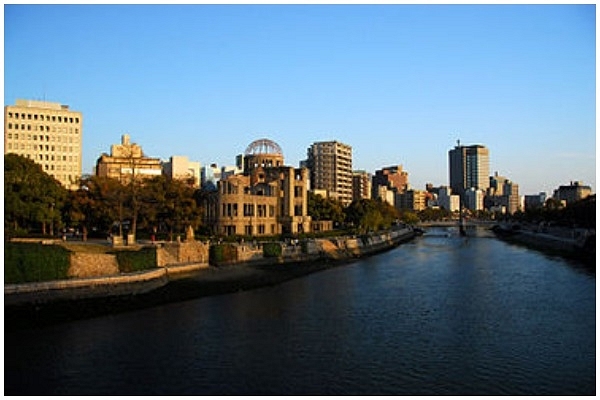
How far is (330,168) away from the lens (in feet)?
518

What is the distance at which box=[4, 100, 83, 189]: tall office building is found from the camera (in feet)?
340

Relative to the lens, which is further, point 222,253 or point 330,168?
point 330,168

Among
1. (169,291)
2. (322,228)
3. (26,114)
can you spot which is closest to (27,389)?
(169,291)

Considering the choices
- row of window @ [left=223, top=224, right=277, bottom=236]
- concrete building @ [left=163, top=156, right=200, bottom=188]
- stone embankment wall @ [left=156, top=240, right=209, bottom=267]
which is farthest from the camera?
concrete building @ [left=163, top=156, right=200, bottom=188]

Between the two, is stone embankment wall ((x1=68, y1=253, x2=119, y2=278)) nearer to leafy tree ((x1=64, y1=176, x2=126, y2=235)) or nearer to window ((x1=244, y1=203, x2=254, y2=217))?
leafy tree ((x1=64, y1=176, x2=126, y2=235))

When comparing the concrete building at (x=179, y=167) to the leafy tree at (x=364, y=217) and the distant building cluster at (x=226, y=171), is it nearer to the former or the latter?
the distant building cluster at (x=226, y=171)

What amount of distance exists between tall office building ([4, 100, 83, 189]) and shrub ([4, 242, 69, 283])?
74.4m

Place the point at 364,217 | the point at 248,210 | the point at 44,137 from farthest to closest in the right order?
Result: the point at 44,137, the point at 364,217, the point at 248,210

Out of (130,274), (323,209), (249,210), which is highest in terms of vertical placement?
(249,210)

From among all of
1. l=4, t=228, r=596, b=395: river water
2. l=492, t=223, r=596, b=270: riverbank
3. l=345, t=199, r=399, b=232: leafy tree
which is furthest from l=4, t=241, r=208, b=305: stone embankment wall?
l=345, t=199, r=399, b=232: leafy tree

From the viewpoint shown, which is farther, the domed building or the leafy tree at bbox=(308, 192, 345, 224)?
the leafy tree at bbox=(308, 192, 345, 224)

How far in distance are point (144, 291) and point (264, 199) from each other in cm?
3802

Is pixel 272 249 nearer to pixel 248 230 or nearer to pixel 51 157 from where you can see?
pixel 248 230

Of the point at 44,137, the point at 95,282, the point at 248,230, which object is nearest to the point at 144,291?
the point at 95,282
